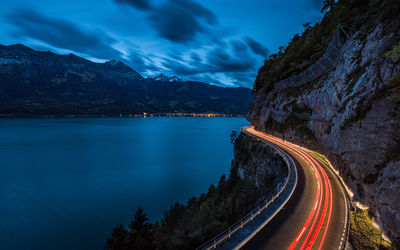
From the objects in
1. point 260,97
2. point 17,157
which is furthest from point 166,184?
point 17,157

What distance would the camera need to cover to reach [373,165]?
13.1 meters

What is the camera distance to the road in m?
11.7

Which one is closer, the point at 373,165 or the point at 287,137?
the point at 373,165

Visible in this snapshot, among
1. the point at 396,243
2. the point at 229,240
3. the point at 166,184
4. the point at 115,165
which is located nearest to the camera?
the point at 396,243

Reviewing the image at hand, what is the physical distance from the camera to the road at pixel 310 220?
1168 centimetres

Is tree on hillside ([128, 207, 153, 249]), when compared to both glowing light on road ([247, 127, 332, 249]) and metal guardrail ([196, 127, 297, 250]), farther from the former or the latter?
glowing light on road ([247, 127, 332, 249])

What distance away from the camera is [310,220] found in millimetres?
13930

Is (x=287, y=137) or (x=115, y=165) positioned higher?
(x=287, y=137)

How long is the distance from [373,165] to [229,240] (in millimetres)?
12563

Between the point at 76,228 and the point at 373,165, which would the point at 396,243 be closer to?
the point at 373,165

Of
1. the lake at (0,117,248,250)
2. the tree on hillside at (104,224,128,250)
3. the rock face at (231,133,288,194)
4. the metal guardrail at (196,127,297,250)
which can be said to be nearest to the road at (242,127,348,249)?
the metal guardrail at (196,127,297,250)

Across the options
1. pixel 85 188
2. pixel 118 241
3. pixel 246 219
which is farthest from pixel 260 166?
pixel 85 188

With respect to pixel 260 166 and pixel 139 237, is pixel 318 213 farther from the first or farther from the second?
pixel 260 166

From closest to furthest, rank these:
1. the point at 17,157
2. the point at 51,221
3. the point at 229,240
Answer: the point at 229,240 → the point at 51,221 → the point at 17,157
